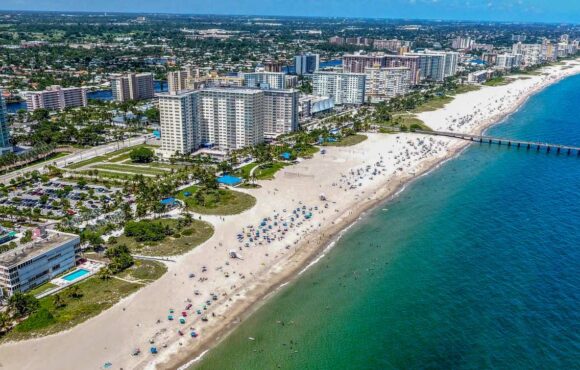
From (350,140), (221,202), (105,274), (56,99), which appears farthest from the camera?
(56,99)

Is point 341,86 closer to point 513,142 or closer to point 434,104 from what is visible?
point 434,104

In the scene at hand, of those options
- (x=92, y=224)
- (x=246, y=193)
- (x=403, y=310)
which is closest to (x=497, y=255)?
(x=403, y=310)

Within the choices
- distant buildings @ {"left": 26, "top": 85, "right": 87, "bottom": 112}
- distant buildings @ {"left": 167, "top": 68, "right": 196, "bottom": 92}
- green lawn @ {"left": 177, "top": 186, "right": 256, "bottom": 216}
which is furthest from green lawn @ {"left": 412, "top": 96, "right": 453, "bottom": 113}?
distant buildings @ {"left": 26, "top": 85, "right": 87, "bottom": 112}

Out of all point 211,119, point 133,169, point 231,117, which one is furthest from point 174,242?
point 211,119

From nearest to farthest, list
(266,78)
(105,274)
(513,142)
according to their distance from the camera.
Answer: (105,274)
(513,142)
(266,78)

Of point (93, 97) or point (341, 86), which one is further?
point (93, 97)

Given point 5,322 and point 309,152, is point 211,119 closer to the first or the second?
point 309,152

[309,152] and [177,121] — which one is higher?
[177,121]

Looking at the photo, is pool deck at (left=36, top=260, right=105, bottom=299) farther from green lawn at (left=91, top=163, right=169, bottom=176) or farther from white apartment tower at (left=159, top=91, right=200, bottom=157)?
white apartment tower at (left=159, top=91, right=200, bottom=157)

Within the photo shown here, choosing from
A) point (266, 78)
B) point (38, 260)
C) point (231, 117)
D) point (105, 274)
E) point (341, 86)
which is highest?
point (266, 78)
